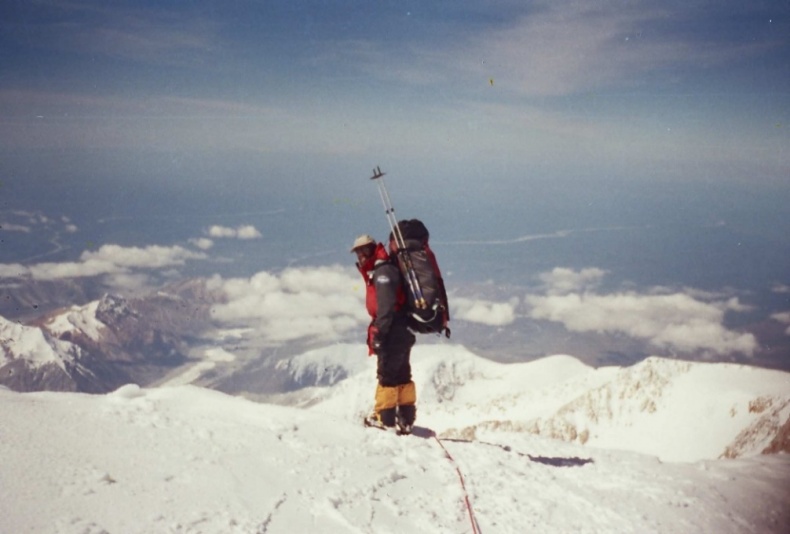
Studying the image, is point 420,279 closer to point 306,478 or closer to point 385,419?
point 385,419

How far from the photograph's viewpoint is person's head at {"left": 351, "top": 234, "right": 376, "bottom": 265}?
10.1 meters

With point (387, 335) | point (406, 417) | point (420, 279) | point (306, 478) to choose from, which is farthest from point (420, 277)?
point (306, 478)

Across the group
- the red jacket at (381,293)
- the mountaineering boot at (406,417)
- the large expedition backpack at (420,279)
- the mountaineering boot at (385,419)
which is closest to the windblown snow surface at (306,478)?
the mountaineering boot at (406,417)

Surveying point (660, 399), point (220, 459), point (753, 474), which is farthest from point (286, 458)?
point (660, 399)

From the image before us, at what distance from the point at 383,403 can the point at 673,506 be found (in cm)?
535

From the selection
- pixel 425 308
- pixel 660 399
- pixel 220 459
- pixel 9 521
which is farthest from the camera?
pixel 660 399

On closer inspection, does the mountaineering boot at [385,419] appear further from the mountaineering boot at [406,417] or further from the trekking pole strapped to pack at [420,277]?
the trekking pole strapped to pack at [420,277]

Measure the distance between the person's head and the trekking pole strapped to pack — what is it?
1.59 feet

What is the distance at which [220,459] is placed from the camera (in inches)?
265

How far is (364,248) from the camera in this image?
1019cm

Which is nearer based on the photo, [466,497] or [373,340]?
[466,497]

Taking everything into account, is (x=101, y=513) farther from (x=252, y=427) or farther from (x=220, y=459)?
(x=252, y=427)

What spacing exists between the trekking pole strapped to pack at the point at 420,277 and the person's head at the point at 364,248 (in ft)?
1.59

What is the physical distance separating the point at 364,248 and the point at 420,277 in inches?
51.9
